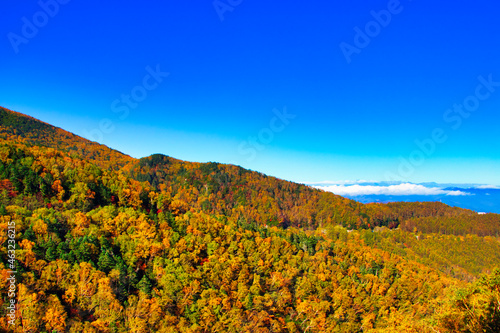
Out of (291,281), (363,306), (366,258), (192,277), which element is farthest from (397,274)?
(192,277)

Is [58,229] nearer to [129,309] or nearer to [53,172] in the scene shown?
[129,309]

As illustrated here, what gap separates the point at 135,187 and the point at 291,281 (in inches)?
3515

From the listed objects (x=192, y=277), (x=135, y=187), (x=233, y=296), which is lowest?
(x=233, y=296)

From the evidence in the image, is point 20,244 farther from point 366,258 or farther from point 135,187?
point 366,258

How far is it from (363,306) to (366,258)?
49303 mm

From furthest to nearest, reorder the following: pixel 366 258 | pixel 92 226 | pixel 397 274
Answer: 1. pixel 366 258
2. pixel 397 274
3. pixel 92 226

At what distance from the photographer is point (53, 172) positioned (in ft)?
334

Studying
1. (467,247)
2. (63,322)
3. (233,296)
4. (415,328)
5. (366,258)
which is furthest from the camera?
(467,247)

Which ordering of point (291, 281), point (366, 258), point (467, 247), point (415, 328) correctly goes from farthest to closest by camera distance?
point (467, 247)
point (366, 258)
point (291, 281)
point (415, 328)

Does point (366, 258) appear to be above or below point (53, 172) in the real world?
below

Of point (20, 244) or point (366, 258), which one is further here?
point (366, 258)

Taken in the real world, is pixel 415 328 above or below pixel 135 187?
below

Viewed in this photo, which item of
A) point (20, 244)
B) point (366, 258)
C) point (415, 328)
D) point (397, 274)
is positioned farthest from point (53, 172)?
point (397, 274)

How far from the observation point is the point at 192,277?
2707 inches
